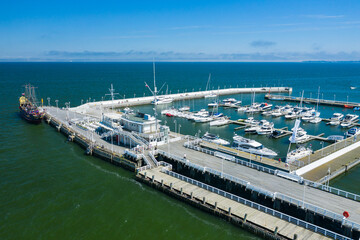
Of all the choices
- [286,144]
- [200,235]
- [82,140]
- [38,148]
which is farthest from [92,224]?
[286,144]

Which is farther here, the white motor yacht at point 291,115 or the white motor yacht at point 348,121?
the white motor yacht at point 291,115

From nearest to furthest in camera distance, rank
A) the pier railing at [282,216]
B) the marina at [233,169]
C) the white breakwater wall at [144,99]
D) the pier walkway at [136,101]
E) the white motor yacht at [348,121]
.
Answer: the pier railing at [282,216]
the marina at [233,169]
the white motor yacht at [348,121]
the pier walkway at [136,101]
the white breakwater wall at [144,99]

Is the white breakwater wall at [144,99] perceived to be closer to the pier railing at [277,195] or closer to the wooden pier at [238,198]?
the wooden pier at [238,198]

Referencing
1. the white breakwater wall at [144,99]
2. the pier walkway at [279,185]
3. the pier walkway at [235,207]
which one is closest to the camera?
the pier walkway at [235,207]

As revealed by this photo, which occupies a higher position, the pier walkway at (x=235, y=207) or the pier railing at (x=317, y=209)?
the pier railing at (x=317, y=209)

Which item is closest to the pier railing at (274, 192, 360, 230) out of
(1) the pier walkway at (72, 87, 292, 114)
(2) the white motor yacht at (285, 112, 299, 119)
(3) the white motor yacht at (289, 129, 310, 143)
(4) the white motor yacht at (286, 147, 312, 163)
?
(4) the white motor yacht at (286, 147, 312, 163)

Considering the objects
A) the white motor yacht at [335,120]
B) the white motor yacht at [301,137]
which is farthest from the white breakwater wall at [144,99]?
the white motor yacht at [301,137]

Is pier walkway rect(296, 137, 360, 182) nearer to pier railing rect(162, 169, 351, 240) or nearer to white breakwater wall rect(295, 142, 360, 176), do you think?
white breakwater wall rect(295, 142, 360, 176)

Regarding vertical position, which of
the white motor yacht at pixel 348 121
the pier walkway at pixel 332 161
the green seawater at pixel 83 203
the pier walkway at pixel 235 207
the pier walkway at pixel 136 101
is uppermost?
the pier walkway at pixel 136 101
